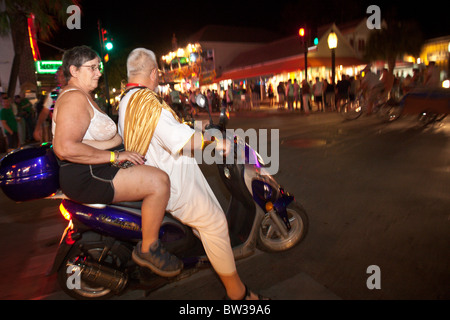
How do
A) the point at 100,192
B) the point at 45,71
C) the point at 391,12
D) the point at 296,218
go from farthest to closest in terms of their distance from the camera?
the point at 391,12, the point at 45,71, the point at 296,218, the point at 100,192

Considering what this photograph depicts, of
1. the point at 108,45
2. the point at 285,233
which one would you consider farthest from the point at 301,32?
the point at 285,233

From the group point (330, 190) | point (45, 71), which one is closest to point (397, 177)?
point (330, 190)

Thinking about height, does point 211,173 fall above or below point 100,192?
below

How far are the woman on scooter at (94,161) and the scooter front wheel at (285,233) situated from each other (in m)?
1.05

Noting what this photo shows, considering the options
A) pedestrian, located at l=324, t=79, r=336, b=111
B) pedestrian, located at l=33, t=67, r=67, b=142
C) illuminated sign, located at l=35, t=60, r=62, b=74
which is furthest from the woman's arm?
illuminated sign, located at l=35, t=60, r=62, b=74

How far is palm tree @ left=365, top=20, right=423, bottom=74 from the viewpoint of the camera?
26859mm

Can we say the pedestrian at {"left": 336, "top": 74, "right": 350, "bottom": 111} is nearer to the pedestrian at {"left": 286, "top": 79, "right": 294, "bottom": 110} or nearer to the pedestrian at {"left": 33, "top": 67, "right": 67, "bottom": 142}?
the pedestrian at {"left": 286, "top": 79, "right": 294, "bottom": 110}

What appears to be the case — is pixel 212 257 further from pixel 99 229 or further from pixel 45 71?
pixel 45 71

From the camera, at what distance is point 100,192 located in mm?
2145

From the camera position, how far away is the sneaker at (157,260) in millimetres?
2311

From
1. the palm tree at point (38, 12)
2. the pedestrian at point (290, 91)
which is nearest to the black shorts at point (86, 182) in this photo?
the palm tree at point (38, 12)

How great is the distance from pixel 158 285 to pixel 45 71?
28.1 metres

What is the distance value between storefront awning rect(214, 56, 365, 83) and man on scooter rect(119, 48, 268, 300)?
68.4ft

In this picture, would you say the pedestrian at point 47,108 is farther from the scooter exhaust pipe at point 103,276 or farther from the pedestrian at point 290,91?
the pedestrian at point 290,91
